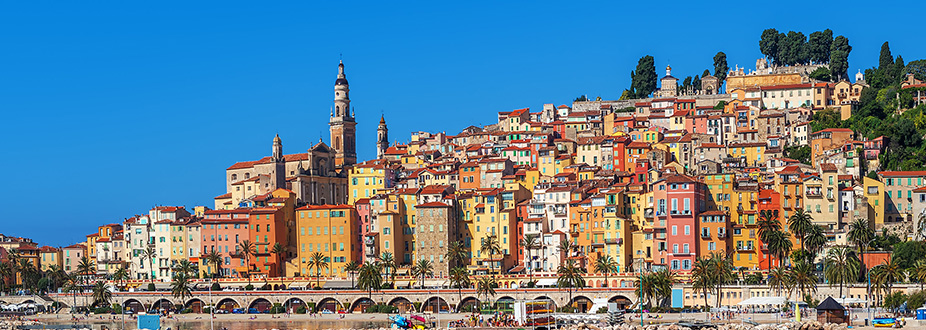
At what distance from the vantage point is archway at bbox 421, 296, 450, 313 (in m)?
93.8

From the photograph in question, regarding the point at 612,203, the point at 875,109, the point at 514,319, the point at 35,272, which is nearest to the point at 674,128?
the point at 875,109

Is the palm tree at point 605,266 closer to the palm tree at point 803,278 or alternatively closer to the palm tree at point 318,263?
the palm tree at point 803,278

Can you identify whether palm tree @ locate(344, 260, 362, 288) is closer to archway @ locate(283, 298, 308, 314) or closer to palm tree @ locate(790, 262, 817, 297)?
archway @ locate(283, 298, 308, 314)

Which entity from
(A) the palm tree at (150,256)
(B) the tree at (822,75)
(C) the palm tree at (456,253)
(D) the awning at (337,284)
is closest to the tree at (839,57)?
(B) the tree at (822,75)

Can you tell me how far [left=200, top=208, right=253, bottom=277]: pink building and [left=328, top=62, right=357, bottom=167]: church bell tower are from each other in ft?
77.1

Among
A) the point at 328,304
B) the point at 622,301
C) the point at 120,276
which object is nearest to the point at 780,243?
the point at 622,301

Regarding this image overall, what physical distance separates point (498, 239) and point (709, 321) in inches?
1162

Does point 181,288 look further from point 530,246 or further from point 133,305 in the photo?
point 530,246

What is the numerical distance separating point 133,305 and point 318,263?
14.8 meters

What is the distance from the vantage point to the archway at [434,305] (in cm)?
9381

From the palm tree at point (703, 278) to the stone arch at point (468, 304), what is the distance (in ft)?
50.3

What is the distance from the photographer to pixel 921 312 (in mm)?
68500

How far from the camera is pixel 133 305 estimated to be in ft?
339

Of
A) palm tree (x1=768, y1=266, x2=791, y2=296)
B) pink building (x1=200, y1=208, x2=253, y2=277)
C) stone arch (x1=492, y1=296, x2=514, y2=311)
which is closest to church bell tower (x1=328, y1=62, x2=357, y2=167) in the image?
pink building (x1=200, y1=208, x2=253, y2=277)
